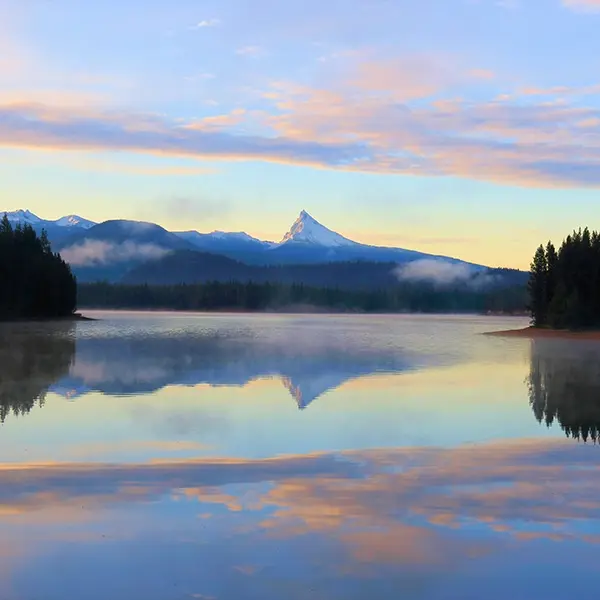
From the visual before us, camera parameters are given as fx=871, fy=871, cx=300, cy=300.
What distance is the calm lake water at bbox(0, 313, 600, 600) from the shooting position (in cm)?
1048

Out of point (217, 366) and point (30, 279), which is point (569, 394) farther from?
point (30, 279)

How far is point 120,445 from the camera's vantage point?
2028 centimetres

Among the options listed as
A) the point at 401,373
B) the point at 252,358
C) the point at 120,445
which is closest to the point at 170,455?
the point at 120,445

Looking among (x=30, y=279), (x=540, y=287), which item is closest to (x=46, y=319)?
(x=30, y=279)

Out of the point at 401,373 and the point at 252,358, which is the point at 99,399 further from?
the point at 252,358

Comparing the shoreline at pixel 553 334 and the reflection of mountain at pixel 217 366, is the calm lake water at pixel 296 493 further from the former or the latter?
the shoreline at pixel 553 334

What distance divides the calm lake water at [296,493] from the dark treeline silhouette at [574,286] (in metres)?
76.1

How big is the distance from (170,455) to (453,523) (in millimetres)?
7817

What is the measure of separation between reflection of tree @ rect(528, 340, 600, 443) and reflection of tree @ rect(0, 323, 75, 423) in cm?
1551

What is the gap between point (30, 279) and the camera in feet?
426

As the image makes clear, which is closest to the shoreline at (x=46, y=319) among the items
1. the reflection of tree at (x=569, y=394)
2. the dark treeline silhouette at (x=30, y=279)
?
the dark treeline silhouette at (x=30, y=279)

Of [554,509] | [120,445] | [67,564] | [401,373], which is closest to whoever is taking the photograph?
[67,564]

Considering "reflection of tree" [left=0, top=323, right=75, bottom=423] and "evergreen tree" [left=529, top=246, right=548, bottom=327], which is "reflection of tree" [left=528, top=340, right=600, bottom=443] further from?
"evergreen tree" [left=529, top=246, right=548, bottom=327]

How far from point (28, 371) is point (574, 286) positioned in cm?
8124
